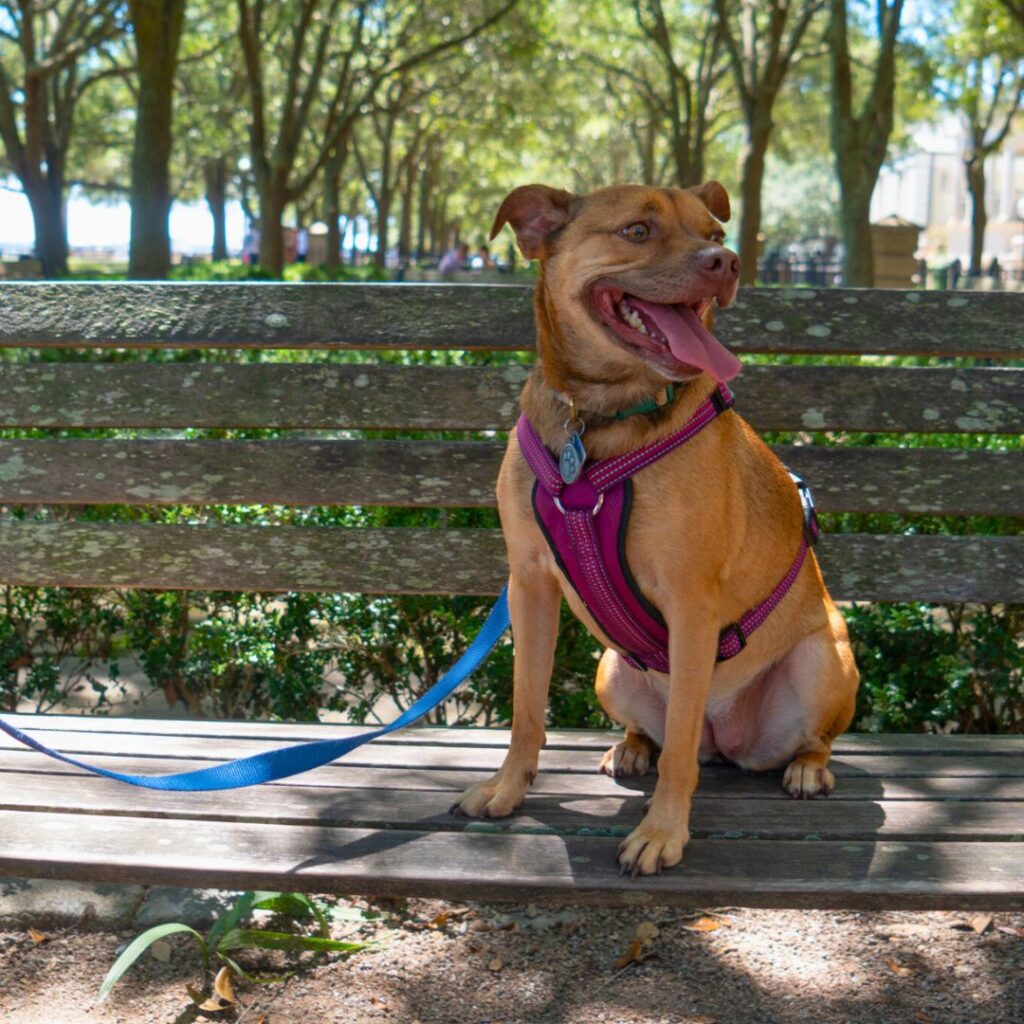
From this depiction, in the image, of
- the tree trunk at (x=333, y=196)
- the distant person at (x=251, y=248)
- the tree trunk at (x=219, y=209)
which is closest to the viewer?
the tree trunk at (x=333, y=196)

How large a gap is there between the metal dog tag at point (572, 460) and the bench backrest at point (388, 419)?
3.56 ft

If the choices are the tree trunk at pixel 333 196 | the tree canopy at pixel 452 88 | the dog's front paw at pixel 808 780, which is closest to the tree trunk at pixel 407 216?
the tree canopy at pixel 452 88

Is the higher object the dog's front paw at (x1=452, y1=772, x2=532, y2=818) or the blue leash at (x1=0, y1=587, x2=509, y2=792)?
the blue leash at (x1=0, y1=587, x2=509, y2=792)

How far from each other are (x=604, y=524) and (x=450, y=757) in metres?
0.83

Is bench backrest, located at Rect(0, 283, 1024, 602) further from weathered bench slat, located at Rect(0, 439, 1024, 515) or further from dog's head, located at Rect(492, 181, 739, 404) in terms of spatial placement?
dog's head, located at Rect(492, 181, 739, 404)

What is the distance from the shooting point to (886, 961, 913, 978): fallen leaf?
3.32 meters

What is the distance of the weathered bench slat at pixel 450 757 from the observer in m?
3.16

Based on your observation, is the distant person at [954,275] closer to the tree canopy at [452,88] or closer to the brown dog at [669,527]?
the tree canopy at [452,88]

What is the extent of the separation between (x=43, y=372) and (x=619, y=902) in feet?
8.30

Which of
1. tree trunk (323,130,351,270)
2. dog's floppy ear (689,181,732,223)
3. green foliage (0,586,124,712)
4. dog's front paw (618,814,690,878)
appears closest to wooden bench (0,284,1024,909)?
dog's floppy ear (689,181,732,223)

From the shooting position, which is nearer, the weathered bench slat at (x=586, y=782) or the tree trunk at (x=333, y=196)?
the weathered bench slat at (x=586, y=782)

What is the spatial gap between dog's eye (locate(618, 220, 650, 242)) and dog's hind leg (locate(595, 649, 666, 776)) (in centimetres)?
108

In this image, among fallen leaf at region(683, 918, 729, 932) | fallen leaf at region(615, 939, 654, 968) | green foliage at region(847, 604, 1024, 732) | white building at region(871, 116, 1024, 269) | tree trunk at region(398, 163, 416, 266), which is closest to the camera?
fallen leaf at region(615, 939, 654, 968)

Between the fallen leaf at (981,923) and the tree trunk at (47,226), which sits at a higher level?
the tree trunk at (47,226)
